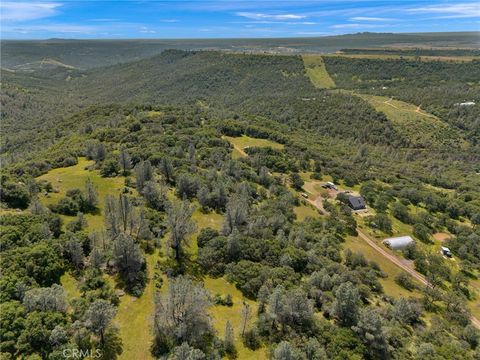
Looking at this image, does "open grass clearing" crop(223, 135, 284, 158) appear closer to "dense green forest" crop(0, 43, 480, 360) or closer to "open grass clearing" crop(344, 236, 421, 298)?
"dense green forest" crop(0, 43, 480, 360)

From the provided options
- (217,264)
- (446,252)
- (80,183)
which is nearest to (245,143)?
(80,183)

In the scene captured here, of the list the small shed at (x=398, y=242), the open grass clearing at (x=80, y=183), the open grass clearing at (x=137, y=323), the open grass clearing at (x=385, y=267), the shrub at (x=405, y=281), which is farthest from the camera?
the small shed at (x=398, y=242)

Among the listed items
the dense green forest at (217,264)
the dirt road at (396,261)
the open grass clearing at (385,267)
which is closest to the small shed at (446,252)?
the dense green forest at (217,264)

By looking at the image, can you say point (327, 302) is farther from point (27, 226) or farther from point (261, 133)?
point (261, 133)

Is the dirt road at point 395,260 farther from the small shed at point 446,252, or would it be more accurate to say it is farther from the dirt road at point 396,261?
the small shed at point 446,252

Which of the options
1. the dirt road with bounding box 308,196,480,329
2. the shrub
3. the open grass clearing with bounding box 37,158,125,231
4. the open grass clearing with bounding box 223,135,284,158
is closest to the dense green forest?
the shrub

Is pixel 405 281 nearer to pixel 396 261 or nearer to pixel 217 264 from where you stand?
pixel 396 261
